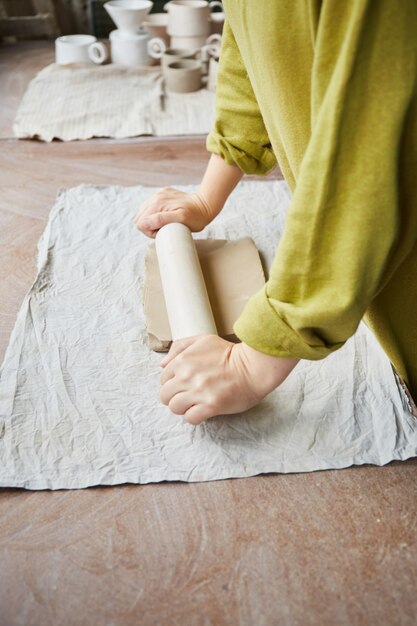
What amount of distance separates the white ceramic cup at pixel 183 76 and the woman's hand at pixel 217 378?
1.07 metres

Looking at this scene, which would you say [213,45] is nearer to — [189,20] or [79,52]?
[189,20]

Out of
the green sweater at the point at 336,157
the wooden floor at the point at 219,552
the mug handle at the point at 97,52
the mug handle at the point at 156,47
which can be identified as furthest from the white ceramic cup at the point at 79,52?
the wooden floor at the point at 219,552

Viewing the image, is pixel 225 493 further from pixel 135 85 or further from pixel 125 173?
pixel 135 85

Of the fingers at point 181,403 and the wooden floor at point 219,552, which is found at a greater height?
the fingers at point 181,403

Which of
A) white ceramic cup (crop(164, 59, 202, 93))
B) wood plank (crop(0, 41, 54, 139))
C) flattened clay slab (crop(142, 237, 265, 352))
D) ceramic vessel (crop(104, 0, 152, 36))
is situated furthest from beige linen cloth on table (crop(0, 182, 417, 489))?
ceramic vessel (crop(104, 0, 152, 36))

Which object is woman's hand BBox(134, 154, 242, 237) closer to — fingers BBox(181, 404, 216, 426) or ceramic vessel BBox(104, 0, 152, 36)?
fingers BBox(181, 404, 216, 426)

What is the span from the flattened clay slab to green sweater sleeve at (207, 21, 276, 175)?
0.12 metres

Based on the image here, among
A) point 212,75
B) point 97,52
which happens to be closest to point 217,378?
point 212,75

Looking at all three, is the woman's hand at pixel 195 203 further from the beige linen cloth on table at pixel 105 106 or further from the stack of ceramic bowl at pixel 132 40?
the stack of ceramic bowl at pixel 132 40

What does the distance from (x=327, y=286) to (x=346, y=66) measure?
169 millimetres

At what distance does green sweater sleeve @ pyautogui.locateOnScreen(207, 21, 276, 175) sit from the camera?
81 centimetres

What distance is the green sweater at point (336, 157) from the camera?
418 mm

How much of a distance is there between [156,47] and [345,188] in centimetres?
141

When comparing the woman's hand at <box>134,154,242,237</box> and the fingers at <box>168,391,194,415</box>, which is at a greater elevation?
the woman's hand at <box>134,154,242,237</box>
